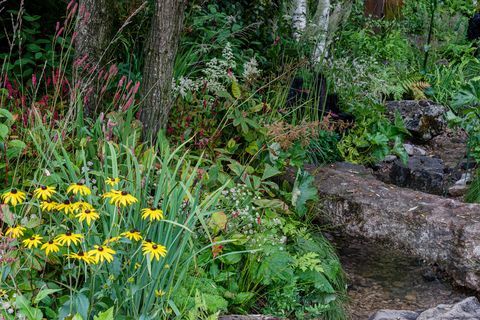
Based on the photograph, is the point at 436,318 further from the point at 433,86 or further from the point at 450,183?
the point at 433,86

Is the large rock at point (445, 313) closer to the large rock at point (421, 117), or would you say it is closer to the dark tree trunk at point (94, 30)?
the dark tree trunk at point (94, 30)

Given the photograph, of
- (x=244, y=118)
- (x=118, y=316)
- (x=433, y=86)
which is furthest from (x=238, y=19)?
(x=118, y=316)

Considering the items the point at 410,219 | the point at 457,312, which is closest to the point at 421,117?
the point at 410,219

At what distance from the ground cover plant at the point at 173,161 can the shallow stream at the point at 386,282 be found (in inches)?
8.8

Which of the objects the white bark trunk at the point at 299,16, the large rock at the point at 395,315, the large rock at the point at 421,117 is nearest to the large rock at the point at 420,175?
the large rock at the point at 421,117

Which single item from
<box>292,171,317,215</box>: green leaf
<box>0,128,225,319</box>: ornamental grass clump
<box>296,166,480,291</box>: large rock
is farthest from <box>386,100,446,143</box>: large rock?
<box>0,128,225,319</box>: ornamental grass clump

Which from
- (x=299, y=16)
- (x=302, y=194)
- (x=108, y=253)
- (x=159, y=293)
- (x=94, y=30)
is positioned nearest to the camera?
(x=108, y=253)

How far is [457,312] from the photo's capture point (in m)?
3.75

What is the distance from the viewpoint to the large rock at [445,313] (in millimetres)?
3715

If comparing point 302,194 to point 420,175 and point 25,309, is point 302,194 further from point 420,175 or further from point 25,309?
point 25,309

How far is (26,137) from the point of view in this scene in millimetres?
4078

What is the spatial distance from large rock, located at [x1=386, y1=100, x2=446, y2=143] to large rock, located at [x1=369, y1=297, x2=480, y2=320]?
4.66m

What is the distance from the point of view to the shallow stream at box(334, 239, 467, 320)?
472 cm

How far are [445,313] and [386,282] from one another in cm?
129
